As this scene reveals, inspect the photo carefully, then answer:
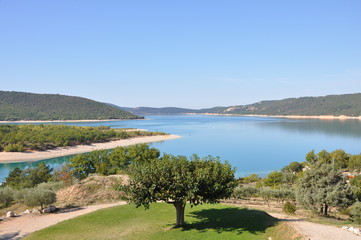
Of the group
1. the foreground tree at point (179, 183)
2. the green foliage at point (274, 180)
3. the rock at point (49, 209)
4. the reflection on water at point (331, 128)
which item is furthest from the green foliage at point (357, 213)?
the reflection on water at point (331, 128)

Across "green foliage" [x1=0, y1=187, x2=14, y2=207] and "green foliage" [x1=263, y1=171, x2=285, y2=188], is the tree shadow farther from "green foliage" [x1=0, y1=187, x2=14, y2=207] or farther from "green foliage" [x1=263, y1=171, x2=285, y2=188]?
"green foliage" [x1=263, y1=171, x2=285, y2=188]

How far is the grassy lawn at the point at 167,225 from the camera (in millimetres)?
13547

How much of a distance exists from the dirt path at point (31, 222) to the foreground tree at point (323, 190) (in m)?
15.3

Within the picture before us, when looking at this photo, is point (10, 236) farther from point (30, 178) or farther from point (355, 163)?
point (355, 163)

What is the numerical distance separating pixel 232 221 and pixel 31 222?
13.4 m

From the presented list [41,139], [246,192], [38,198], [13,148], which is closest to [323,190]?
[246,192]

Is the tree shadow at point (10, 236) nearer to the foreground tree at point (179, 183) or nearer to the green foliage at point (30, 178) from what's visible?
the foreground tree at point (179, 183)

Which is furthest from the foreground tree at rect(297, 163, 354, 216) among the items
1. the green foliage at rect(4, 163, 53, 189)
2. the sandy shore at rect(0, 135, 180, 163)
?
the sandy shore at rect(0, 135, 180, 163)

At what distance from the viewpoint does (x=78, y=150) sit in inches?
3201

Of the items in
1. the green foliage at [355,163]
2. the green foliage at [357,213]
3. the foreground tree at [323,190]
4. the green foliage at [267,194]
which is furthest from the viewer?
the green foliage at [355,163]

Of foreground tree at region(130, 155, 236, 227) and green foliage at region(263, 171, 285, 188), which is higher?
foreground tree at region(130, 155, 236, 227)

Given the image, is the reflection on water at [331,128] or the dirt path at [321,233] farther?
the reflection on water at [331,128]

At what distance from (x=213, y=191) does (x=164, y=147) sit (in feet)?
245

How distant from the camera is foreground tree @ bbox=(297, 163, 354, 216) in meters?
18.9
